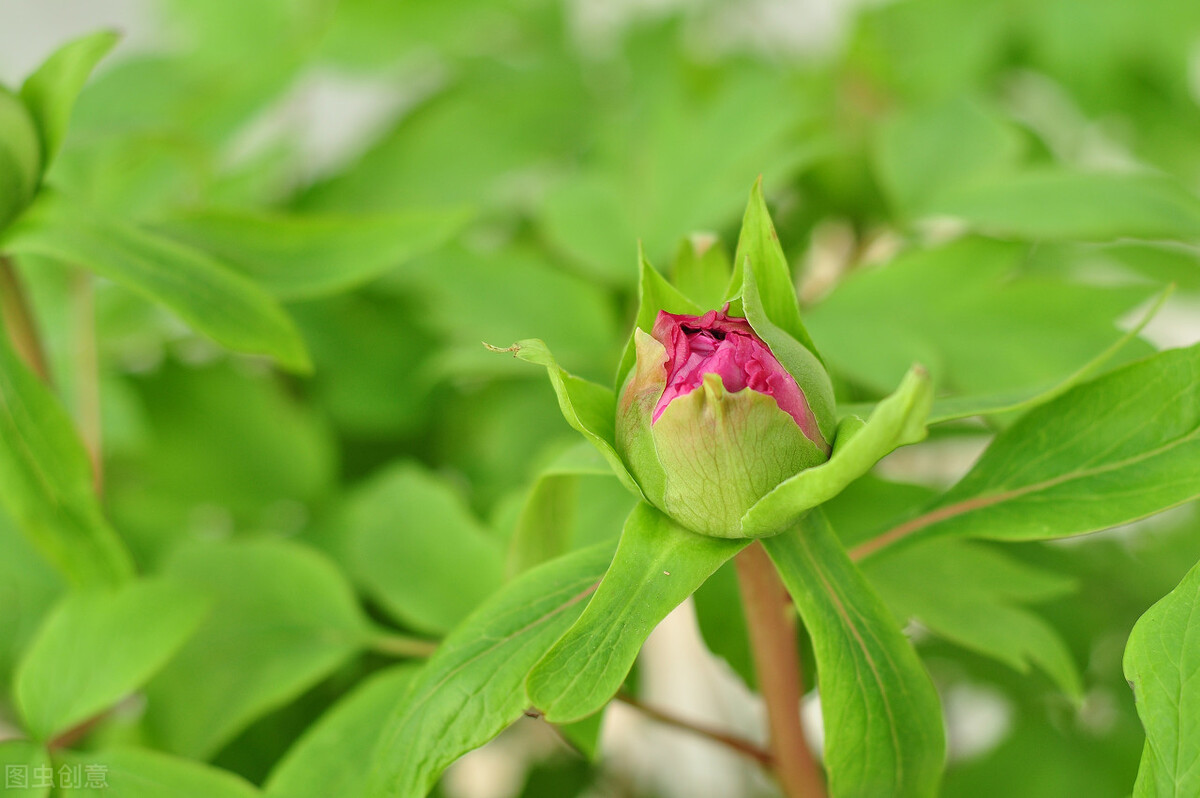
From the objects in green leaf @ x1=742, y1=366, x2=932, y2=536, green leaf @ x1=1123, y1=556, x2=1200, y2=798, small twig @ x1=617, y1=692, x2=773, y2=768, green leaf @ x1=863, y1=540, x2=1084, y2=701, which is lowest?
small twig @ x1=617, y1=692, x2=773, y2=768

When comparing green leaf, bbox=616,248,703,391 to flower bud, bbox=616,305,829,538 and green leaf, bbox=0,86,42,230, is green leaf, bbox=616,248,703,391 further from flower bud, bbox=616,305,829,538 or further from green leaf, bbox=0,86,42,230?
green leaf, bbox=0,86,42,230

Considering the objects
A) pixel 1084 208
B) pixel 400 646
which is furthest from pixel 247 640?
pixel 1084 208

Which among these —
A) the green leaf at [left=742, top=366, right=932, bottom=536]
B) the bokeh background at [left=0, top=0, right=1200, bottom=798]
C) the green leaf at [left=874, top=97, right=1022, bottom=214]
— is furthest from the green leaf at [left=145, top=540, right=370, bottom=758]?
the green leaf at [left=874, top=97, right=1022, bottom=214]

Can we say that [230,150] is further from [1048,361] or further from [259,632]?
[1048,361]

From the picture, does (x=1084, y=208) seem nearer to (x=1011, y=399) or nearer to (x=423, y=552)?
(x=1011, y=399)

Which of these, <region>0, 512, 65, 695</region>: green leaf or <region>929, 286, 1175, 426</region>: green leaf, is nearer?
<region>929, 286, 1175, 426</region>: green leaf

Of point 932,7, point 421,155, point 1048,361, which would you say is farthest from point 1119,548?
point 421,155

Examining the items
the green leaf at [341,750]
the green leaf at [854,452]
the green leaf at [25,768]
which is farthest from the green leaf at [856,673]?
the green leaf at [25,768]
